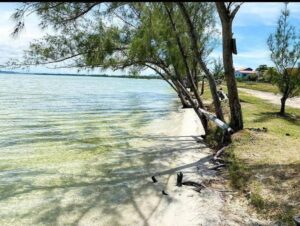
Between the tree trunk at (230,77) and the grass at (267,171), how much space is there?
1.88 ft

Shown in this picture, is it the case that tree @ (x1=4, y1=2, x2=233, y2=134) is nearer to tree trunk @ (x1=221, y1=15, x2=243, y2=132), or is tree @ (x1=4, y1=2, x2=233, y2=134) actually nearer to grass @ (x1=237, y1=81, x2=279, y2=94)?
tree trunk @ (x1=221, y1=15, x2=243, y2=132)

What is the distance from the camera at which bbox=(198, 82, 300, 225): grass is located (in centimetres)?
761

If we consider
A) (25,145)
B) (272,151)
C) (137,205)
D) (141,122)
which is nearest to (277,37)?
(141,122)

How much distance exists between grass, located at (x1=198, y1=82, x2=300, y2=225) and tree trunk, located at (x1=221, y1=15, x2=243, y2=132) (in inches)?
22.5

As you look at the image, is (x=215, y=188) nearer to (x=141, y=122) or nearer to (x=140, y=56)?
(x=140, y=56)

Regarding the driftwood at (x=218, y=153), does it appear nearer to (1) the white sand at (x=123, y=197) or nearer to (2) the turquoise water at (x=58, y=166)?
(1) the white sand at (x=123, y=197)

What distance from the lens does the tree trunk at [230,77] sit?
1406cm

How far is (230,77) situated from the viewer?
14.7 metres

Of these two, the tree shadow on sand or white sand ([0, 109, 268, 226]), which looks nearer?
white sand ([0, 109, 268, 226])

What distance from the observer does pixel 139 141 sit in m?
17.0

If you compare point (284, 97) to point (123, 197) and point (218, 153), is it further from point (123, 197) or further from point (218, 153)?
point (123, 197)

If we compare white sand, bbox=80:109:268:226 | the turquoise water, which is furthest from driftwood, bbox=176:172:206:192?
the turquoise water

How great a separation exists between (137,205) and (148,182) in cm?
180

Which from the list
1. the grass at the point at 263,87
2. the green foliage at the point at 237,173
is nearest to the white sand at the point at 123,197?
the green foliage at the point at 237,173
